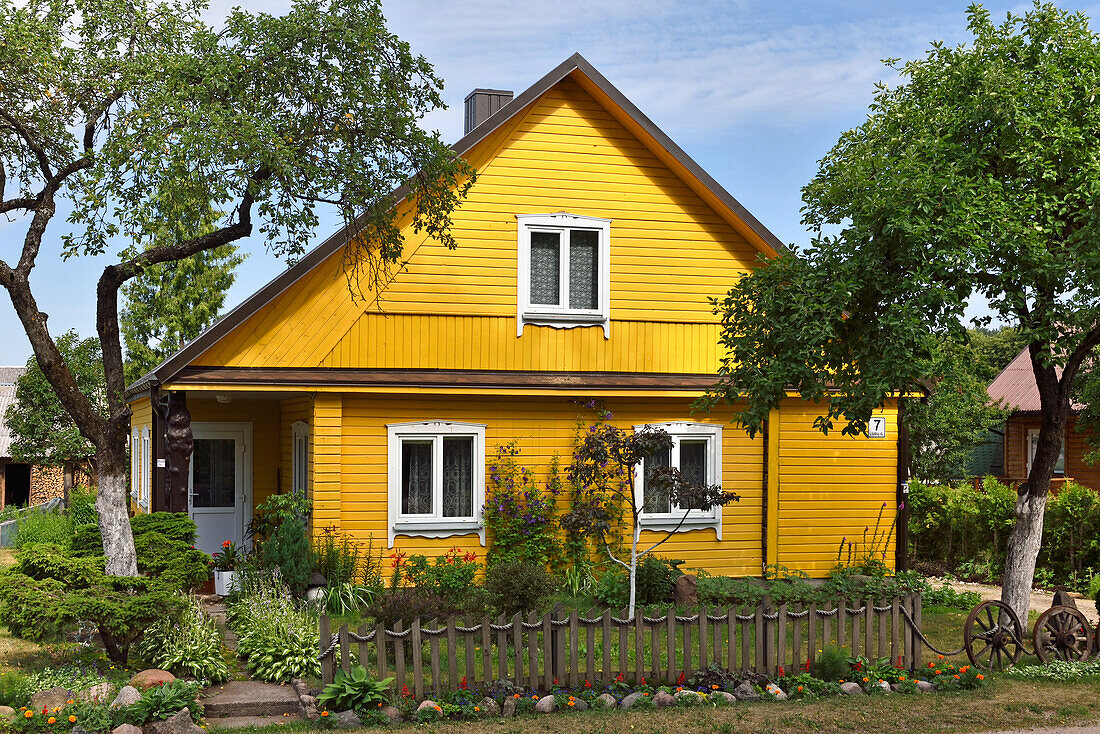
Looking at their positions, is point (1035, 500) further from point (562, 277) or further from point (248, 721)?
point (248, 721)

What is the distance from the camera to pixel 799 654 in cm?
1014

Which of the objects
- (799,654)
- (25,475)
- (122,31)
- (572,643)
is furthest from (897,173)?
(25,475)

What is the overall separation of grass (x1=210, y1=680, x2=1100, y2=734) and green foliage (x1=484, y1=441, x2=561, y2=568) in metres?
5.75

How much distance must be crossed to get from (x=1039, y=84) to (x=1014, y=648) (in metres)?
6.20

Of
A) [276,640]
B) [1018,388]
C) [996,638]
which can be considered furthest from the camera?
[1018,388]

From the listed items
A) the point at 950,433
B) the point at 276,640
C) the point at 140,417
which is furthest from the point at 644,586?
the point at 950,433

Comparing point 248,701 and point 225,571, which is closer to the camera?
point 248,701

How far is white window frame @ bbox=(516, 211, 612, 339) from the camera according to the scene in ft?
49.6

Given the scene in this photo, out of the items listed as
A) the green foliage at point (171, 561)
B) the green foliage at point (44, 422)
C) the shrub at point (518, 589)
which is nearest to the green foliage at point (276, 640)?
the green foliage at point (171, 561)

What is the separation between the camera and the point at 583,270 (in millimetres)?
15492

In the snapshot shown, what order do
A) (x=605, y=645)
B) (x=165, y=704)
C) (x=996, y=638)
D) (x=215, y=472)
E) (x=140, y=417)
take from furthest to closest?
(x=140, y=417) → (x=215, y=472) → (x=996, y=638) → (x=605, y=645) → (x=165, y=704)

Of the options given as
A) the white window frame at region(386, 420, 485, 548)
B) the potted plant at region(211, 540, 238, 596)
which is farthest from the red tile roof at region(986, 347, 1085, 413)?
the potted plant at region(211, 540, 238, 596)

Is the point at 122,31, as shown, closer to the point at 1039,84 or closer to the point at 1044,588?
the point at 1039,84

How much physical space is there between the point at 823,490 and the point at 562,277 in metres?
5.48
